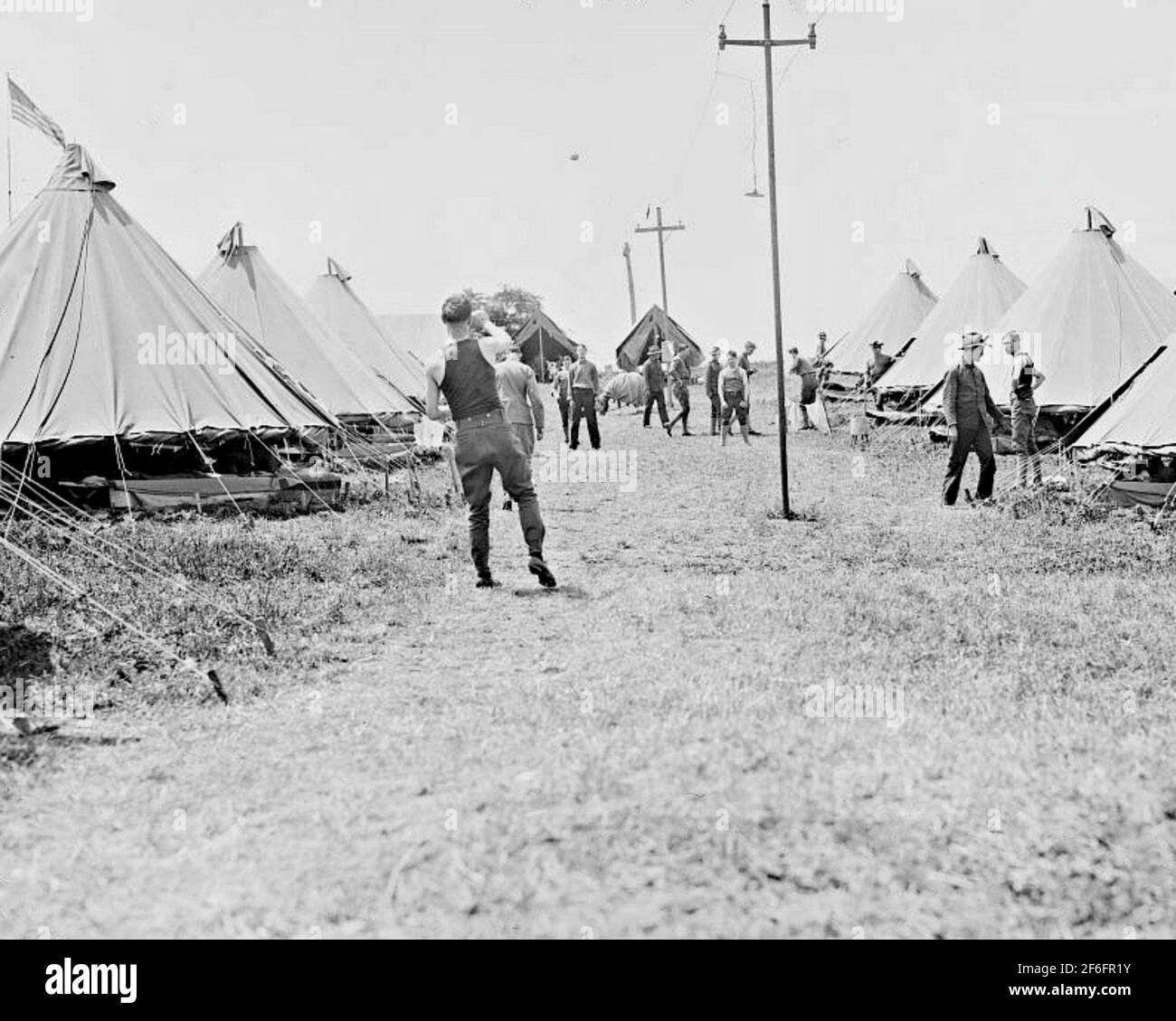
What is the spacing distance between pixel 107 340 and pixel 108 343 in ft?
0.14

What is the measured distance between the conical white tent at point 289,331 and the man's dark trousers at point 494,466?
1034 centimetres

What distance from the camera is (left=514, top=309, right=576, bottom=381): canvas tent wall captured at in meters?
51.3

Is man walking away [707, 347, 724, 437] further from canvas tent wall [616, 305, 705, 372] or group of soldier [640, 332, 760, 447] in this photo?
canvas tent wall [616, 305, 705, 372]

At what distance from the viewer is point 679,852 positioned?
12.5 ft

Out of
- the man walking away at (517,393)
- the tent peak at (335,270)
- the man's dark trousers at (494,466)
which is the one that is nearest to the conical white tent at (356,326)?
the tent peak at (335,270)

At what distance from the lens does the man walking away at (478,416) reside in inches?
325

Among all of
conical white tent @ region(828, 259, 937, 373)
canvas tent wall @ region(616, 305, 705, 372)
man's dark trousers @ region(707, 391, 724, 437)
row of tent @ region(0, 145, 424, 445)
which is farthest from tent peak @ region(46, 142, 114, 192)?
canvas tent wall @ region(616, 305, 705, 372)

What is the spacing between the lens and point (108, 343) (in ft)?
41.0

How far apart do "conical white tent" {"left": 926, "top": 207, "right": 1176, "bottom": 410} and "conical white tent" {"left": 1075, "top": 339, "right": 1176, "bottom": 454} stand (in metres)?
4.45

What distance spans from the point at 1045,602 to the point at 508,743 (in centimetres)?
422

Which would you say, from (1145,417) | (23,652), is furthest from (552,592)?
(1145,417)

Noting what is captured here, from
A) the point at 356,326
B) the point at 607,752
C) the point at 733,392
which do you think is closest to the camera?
the point at 607,752

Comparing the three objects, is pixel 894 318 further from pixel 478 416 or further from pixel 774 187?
pixel 478 416
